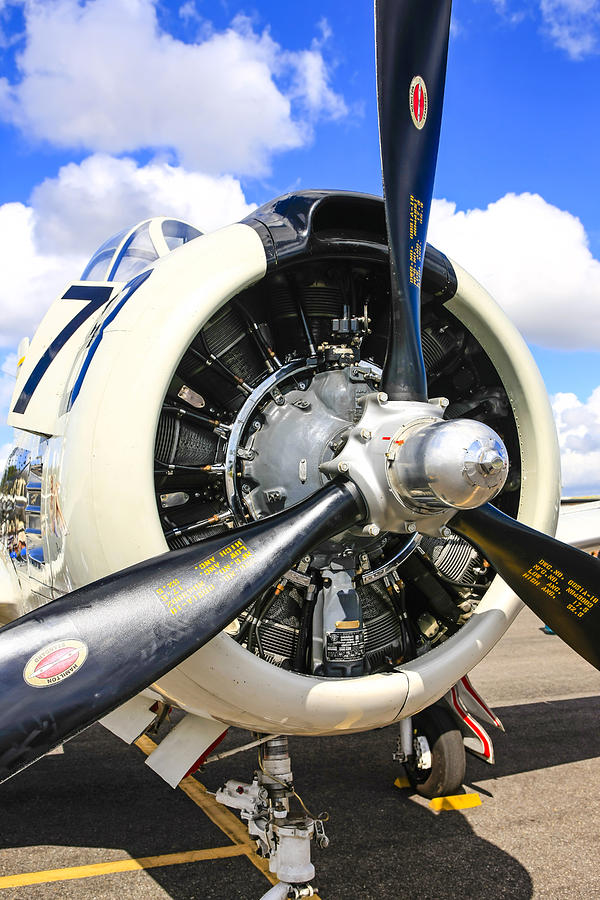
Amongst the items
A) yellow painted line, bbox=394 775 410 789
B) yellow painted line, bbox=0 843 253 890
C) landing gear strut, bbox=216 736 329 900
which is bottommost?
yellow painted line, bbox=394 775 410 789

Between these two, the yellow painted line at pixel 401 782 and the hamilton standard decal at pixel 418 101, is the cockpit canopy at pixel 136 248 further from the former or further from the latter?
the yellow painted line at pixel 401 782

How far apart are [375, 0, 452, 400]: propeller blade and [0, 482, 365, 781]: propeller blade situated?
63cm

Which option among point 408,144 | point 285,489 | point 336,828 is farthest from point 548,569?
point 336,828

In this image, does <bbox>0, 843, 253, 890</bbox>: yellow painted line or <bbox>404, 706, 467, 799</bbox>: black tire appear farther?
<bbox>404, 706, 467, 799</bbox>: black tire

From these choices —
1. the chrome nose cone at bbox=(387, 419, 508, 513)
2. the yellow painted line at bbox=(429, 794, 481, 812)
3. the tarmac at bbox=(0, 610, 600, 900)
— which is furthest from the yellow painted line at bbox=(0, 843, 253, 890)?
the chrome nose cone at bbox=(387, 419, 508, 513)

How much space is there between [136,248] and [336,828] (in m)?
3.41

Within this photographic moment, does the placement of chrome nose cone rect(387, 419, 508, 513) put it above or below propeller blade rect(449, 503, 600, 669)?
above

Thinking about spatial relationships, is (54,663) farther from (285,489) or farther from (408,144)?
(408,144)

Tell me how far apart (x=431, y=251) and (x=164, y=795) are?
3727 mm

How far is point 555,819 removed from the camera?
14.6ft

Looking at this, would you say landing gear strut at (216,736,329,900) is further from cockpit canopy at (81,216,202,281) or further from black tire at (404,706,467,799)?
cockpit canopy at (81,216,202,281)

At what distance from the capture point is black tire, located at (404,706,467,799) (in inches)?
184

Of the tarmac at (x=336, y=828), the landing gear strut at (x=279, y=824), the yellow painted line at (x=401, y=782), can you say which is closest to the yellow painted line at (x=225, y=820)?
the tarmac at (x=336, y=828)

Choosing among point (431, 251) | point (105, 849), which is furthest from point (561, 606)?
point (105, 849)
